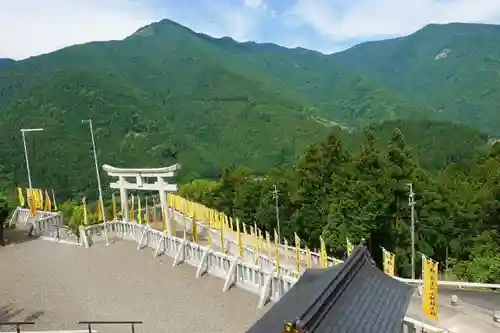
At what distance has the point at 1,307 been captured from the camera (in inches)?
795

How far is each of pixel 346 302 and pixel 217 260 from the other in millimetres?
14717

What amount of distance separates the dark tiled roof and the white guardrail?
3686mm

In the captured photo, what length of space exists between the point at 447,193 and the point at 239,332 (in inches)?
851

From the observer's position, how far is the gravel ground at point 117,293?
60.0 feet

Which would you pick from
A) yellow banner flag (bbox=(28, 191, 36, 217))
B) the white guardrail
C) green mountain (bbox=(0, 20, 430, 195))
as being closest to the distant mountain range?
green mountain (bbox=(0, 20, 430, 195))

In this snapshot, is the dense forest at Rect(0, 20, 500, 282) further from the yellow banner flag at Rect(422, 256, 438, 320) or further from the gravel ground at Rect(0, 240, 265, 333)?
the yellow banner flag at Rect(422, 256, 438, 320)

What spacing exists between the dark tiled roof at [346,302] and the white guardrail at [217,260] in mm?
3686

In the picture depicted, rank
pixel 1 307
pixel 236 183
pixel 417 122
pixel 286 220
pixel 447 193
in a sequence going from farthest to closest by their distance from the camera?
pixel 417 122, pixel 236 183, pixel 286 220, pixel 447 193, pixel 1 307

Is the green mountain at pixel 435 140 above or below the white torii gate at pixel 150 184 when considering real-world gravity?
below

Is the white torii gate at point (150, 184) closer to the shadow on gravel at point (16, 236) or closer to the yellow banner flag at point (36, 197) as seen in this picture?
the shadow on gravel at point (16, 236)

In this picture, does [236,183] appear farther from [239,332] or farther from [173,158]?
[173,158]

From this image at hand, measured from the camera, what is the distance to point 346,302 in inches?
341

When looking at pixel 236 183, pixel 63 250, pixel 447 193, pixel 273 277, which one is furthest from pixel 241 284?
pixel 236 183

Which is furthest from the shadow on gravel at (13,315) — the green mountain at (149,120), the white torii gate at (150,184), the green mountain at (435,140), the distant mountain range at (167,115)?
the distant mountain range at (167,115)
